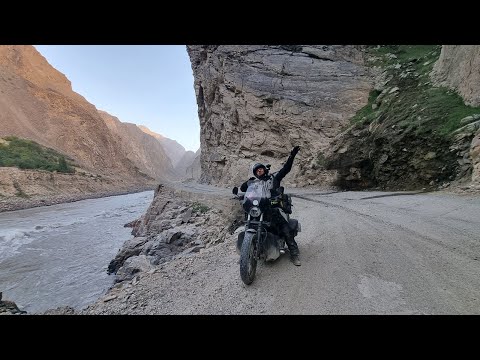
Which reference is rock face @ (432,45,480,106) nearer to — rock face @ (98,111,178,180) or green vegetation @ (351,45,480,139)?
green vegetation @ (351,45,480,139)

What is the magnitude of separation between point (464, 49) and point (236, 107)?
1892 cm

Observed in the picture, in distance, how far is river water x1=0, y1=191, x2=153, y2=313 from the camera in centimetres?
1005

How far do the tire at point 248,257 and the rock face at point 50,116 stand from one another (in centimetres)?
7353

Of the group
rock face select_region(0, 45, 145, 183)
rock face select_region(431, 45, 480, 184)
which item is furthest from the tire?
rock face select_region(0, 45, 145, 183)

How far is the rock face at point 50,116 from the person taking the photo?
71.3m

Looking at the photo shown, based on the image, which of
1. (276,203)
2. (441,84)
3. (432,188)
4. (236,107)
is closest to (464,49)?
(441,84)

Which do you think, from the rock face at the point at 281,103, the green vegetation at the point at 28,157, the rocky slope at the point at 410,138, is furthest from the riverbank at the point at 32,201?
the rocky slope at the point at 410,138

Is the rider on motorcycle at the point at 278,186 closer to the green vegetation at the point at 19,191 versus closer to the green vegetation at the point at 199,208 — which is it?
the green vegetation at the point at 199,208

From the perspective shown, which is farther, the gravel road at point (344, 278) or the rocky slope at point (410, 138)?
the rocky slope at point (410, 138)

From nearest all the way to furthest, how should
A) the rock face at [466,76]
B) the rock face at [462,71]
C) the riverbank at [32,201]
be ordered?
the rock face at [466,76] → the rock face at [462,71] → the riverbank at [32,201]

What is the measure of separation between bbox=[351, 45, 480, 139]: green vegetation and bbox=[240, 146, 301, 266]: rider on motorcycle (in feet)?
34.2

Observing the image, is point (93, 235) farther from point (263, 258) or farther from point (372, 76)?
point (372, 76)
